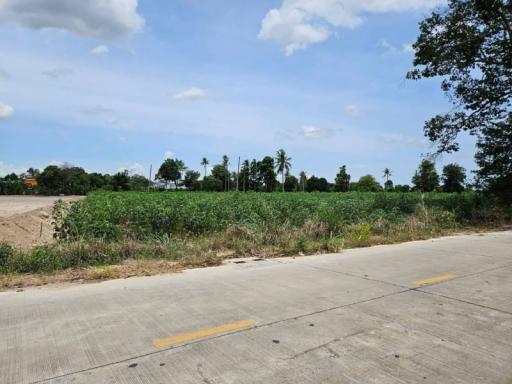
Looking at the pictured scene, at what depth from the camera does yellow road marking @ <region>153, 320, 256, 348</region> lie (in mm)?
4137

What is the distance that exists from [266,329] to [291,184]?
367ft

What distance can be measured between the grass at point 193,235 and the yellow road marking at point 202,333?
3201mm

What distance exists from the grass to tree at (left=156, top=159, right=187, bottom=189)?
105 meters

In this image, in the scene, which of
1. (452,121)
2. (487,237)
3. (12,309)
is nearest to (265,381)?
(12,309)

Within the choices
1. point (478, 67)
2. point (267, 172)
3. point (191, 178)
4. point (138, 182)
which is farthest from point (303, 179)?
point (478, 67)

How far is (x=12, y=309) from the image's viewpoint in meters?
5.27

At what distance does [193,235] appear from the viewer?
11.8m

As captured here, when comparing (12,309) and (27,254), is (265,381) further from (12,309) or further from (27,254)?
(27,254)

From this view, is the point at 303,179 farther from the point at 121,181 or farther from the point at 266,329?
the point at 266,329

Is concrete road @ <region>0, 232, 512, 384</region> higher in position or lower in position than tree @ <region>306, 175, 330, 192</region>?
lower

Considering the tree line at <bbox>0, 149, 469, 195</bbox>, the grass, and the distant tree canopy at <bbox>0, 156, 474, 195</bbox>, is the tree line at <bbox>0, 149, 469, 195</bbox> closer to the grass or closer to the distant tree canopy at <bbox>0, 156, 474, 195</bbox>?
the distant tree canopy at <bbox>0, 156, 474, 195</bbox>

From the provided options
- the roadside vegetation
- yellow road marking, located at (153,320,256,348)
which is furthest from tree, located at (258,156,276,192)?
yellow road marking, located at (153,320,256,348)

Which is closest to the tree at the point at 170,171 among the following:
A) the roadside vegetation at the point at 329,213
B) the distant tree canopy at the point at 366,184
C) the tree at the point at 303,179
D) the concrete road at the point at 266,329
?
the tree at the point at 303,179

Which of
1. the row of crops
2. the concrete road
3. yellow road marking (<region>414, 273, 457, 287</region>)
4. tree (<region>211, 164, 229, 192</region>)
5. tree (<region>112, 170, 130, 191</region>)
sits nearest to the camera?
the concrete road
